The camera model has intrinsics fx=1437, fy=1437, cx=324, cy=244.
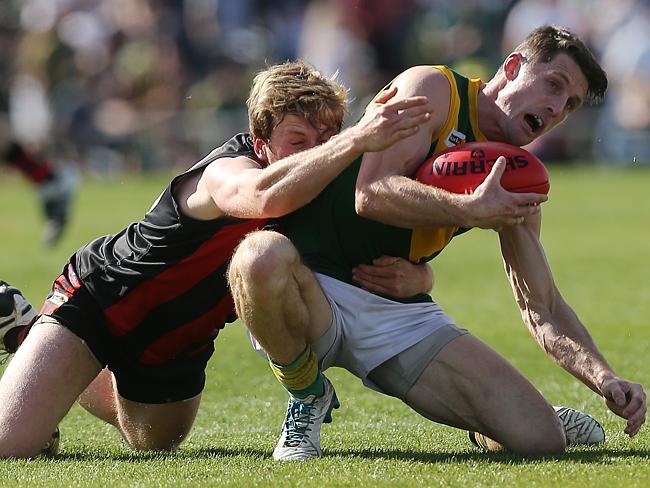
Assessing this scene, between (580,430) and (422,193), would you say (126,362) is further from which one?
(580,430)

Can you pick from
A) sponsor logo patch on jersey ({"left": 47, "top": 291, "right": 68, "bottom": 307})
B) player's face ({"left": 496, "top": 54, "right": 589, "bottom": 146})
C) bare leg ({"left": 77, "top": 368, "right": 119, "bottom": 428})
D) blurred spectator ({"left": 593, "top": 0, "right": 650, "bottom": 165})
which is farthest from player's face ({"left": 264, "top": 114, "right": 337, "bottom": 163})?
blurred spectator ({"left": 593, "top": 0, "right": 650, "bottom": 165})

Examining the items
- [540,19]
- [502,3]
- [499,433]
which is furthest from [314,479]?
[502,3]

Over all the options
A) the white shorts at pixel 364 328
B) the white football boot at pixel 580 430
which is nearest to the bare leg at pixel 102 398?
the white shorts at pixel 364 328

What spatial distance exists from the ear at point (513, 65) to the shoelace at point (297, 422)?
1356 millimetres

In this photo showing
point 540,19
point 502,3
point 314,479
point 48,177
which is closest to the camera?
point 314,479

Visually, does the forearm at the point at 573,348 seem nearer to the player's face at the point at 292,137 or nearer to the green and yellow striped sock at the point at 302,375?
the green and yellow striped sock at the point at 302,375

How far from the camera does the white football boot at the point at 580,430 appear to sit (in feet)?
16.5

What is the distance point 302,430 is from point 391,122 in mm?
1100

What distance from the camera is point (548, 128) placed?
16.7 ft

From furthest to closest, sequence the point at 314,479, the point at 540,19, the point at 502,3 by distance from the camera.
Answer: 1. the point at 502,3
2. the point at 540,19
3. the point at 314,479

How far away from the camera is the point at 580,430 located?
504 centimetres

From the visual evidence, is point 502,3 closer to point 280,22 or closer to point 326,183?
point 280,22

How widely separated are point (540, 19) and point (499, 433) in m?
15.2

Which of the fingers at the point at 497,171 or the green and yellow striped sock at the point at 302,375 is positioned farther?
the green and yellow striped sock at the point at 302,375
